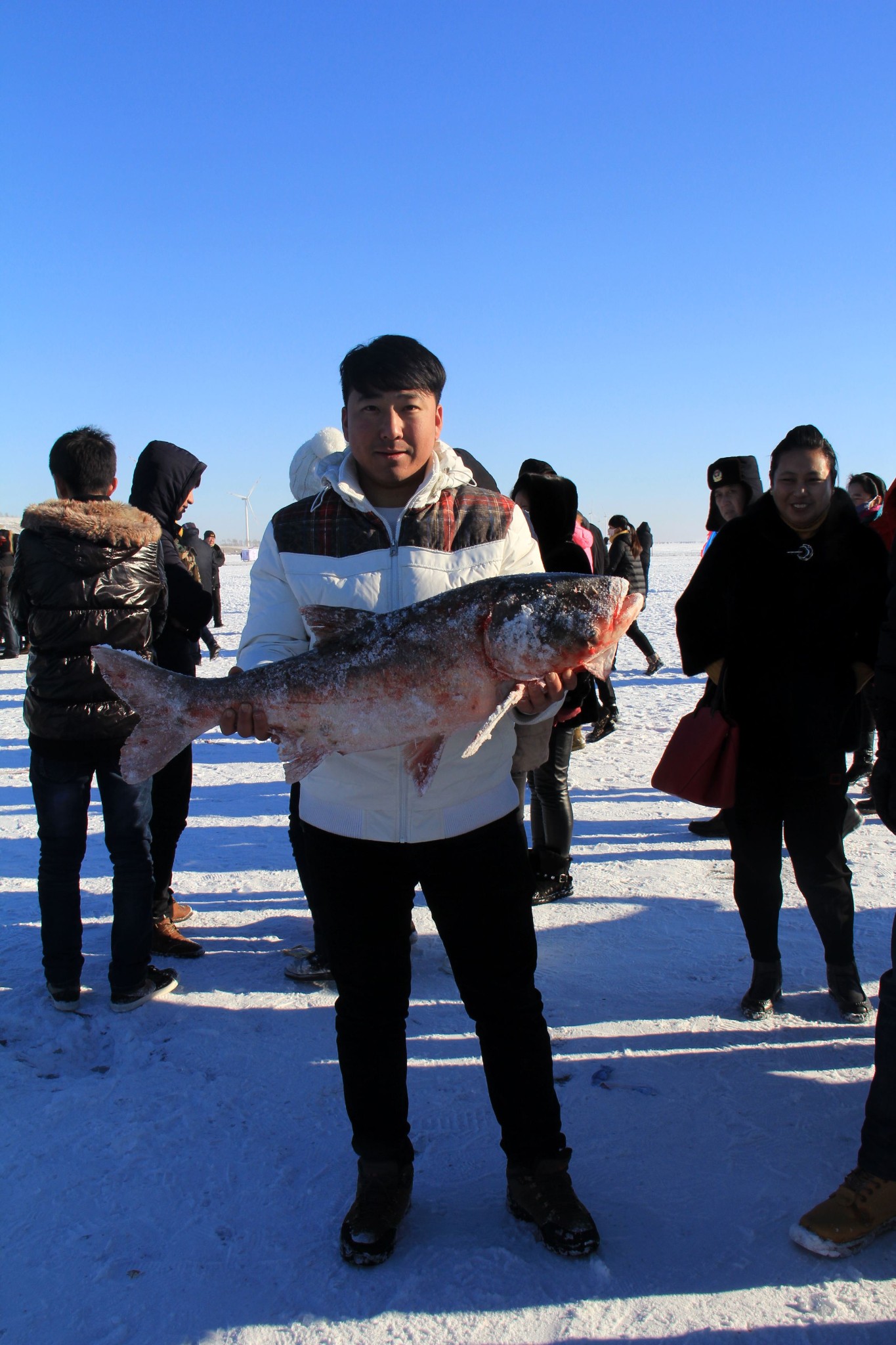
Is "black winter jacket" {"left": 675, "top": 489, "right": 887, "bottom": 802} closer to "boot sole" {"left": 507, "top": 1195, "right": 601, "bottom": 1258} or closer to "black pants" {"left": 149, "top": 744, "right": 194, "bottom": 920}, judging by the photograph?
"boot sole" {"left": 507, "top": 1195, "right": 601, "bottom": 1258}

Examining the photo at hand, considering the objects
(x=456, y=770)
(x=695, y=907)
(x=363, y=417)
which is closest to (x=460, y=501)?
(x=363, y=417)

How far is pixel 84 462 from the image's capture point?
12.2 feet

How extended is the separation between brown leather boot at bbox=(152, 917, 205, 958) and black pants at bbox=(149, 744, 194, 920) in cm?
12

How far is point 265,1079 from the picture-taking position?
125 inches

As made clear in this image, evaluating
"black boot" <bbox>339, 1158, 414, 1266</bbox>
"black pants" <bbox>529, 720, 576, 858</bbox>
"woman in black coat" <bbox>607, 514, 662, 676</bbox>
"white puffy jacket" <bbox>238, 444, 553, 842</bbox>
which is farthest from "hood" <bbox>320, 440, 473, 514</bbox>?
"woman in black coat" <bbox>607, 514, 662, 676</bbox>

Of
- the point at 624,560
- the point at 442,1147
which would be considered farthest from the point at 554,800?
the point at 624,560

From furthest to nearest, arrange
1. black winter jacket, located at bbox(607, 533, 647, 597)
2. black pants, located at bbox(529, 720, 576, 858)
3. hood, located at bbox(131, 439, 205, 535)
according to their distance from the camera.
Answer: black winter jacket, located at bbox(607, 533, 647, 597) < black pants, located at bbox(529, 720, 576, 858) < hood, located at bbox(131, 439, 205, 535)

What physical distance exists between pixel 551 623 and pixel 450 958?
3.46ft

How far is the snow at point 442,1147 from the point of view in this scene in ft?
7.00

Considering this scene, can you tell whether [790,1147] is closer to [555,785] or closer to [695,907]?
[695,907]

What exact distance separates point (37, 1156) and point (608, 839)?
3.89 metres

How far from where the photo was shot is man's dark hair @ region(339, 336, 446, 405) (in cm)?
233

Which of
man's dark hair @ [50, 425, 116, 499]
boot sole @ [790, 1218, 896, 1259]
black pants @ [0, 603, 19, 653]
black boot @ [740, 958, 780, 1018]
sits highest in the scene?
man's dark hair @ [50, 425, 116, 499]

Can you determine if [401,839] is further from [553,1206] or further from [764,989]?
[764,989]
